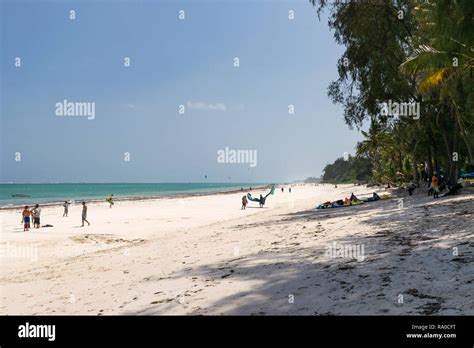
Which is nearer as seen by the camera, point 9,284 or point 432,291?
point 432,291

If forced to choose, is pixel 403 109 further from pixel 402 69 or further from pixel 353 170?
pixel 353 170

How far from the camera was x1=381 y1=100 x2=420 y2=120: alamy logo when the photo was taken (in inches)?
935

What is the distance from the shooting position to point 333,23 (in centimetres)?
2245

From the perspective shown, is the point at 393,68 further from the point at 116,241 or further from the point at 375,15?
the point at 116,241

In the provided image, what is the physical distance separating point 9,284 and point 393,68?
2143 centimetres

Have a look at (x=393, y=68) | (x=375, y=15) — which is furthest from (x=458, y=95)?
(x=375, y=15)
